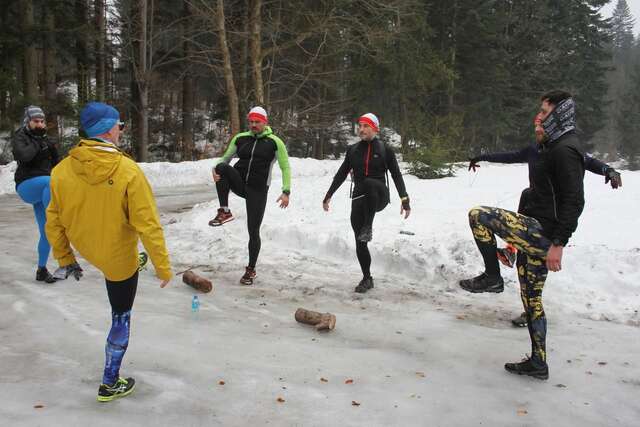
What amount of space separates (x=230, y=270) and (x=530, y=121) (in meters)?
32.4

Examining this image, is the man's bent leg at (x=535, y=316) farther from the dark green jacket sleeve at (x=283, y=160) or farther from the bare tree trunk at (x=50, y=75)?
the bare tree trunk at (x=50, y=75)

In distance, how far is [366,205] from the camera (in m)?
6.18

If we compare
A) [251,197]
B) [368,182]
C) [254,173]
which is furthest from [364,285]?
[254,173]

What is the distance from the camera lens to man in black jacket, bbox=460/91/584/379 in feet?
12.0

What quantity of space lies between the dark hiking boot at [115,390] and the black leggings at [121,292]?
1.82ft

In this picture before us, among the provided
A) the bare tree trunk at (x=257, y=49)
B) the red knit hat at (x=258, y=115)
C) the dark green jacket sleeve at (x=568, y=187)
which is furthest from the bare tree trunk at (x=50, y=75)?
the dark green jacket sleeve at (x=568, y=187)

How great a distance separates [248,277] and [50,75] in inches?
644

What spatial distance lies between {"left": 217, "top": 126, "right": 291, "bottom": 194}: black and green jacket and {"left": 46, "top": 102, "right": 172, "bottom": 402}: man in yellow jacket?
3192 millimetres

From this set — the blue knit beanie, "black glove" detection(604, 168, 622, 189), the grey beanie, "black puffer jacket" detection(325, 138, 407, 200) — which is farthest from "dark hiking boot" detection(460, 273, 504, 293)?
the grey beanie

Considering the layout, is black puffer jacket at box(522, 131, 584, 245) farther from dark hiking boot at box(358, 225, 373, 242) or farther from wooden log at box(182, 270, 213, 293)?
wooden log at box(182, 270, 213, 293)

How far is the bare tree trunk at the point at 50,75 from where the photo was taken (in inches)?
686

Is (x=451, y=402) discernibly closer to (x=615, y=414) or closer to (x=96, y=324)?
(x=615, y=414)

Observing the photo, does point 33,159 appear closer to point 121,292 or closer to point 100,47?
point 121,292

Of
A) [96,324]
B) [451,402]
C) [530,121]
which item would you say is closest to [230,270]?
[96,324]
